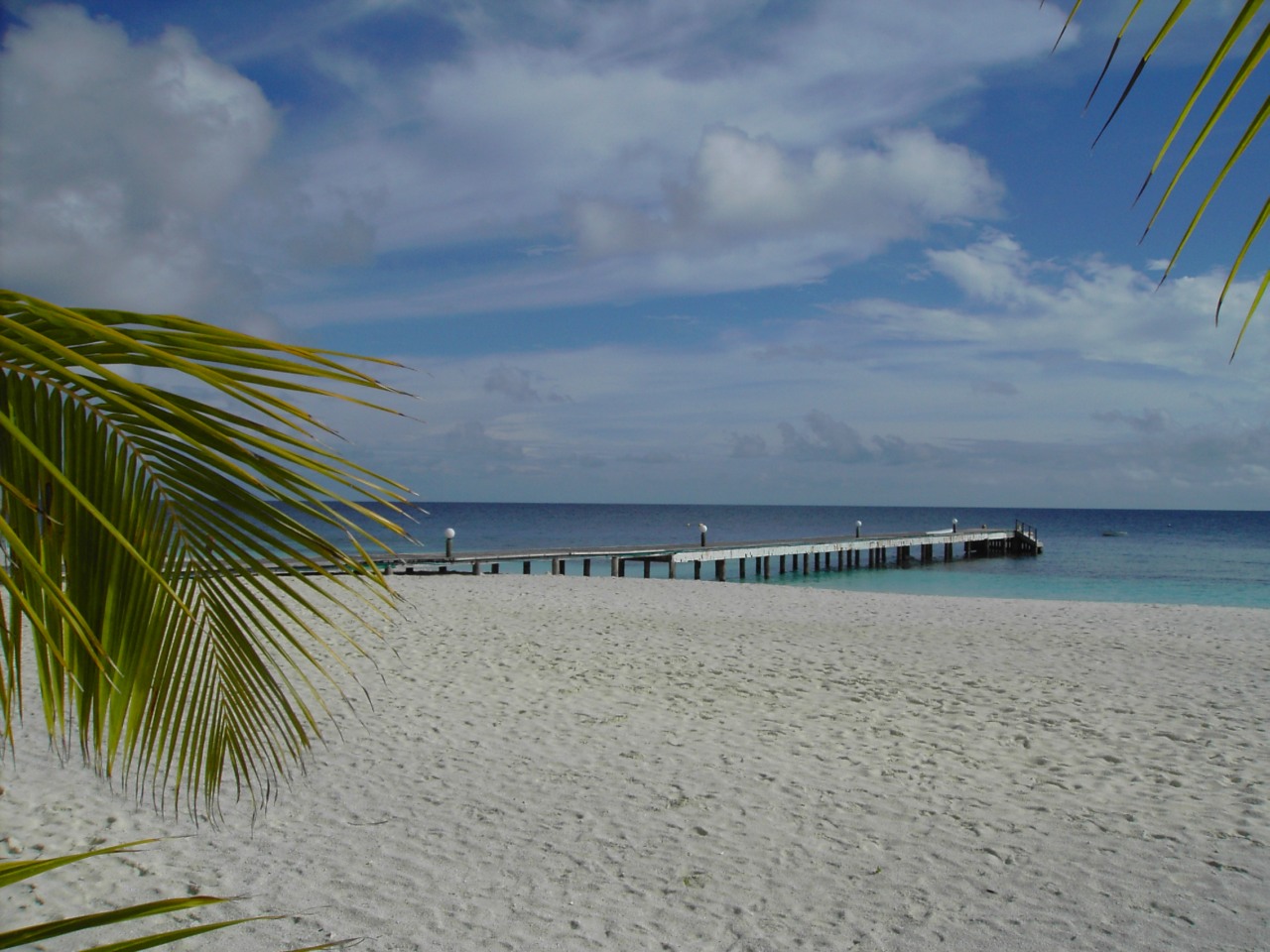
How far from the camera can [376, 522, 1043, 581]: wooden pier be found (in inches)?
989

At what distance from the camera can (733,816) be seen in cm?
574

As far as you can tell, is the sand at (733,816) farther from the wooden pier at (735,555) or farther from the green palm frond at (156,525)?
the wooden pier at (735,555)


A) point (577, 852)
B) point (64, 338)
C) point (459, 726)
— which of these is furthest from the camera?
point (459, 726)

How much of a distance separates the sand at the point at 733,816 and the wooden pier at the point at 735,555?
8.60m

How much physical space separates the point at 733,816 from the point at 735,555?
23.0m

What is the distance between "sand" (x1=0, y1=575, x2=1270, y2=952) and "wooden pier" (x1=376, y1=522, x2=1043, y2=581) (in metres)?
8.60

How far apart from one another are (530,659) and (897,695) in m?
4.06

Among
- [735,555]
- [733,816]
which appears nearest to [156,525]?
[733,816]

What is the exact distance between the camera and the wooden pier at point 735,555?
2511 centimetres

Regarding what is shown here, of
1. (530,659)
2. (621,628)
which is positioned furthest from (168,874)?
(621,628)

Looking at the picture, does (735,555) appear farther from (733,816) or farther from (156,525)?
(156,525)

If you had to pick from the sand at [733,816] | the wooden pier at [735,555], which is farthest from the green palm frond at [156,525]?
the wooden pier at [735,555]

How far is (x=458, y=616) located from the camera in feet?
47.2

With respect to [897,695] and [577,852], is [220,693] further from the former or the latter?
[897,695]
